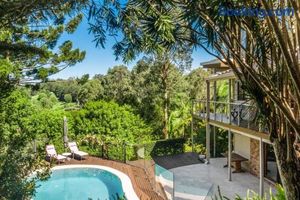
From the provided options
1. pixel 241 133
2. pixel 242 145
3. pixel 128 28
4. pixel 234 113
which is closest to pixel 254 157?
pixel 242 145

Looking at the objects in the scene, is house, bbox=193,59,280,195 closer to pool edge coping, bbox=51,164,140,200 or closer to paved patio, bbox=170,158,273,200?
paved patio, bbox=170,158,273,200

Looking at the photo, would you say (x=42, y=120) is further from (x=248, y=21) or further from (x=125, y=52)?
(x=248, y=21)

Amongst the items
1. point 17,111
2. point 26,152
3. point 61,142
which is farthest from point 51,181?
point 26,152

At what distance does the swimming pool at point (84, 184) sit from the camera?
13508mm

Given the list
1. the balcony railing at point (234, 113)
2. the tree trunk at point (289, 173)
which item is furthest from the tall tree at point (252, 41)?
the balcony railing at point (234, 113)

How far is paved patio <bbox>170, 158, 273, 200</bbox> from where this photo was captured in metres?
11.8

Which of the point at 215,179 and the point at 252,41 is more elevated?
the point at 252,41

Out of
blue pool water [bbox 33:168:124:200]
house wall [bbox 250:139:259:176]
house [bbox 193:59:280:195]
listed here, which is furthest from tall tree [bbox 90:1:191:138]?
house wall [bbox 250:139:259:176]

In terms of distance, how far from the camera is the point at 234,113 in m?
13.9

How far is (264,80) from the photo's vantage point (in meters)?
6.45

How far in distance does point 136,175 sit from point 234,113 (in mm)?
5691

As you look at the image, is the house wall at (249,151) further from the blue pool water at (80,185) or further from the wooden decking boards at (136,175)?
the blue pool water at (80,185)

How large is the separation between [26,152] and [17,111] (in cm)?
1232

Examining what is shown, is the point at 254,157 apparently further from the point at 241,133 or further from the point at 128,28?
the point at 128,28
